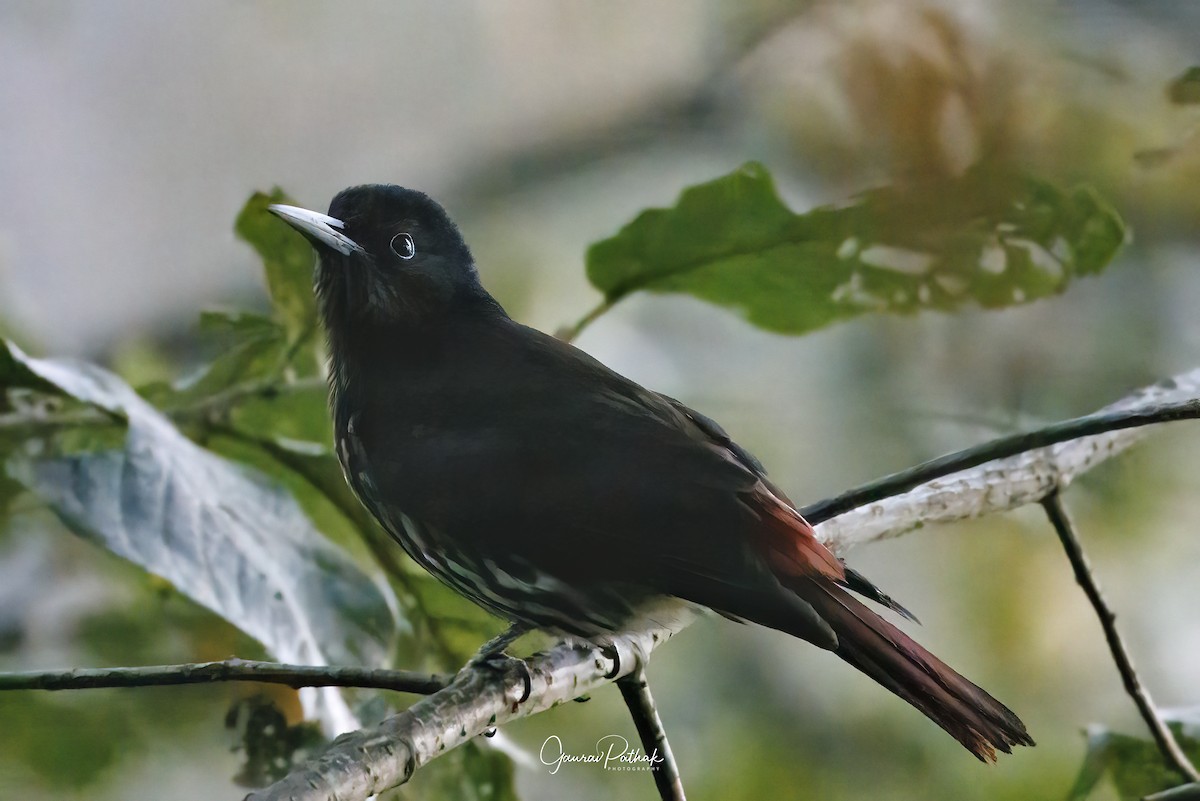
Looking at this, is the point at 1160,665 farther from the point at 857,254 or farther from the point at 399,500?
the point at 399,500

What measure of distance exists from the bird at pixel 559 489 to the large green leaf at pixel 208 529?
16cm

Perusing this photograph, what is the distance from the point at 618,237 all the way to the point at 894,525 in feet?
0.92

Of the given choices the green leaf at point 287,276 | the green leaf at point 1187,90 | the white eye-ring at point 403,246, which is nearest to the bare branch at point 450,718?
the white eye-ring at point 403,246

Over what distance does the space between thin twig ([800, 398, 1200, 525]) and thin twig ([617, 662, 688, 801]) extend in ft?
0.49

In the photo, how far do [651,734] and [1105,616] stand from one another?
35 centimetres

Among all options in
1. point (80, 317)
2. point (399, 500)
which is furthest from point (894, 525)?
point (80, 317)

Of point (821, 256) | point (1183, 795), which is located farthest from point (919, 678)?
point (821, 256)

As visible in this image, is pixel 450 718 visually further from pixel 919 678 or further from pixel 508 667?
pixel 919 678

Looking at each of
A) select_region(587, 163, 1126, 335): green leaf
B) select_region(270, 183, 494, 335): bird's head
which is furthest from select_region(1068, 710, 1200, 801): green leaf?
select_region(270, 183, 494, 335): bird's head

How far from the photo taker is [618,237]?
0.84 m

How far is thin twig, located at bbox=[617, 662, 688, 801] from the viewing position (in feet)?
2.10

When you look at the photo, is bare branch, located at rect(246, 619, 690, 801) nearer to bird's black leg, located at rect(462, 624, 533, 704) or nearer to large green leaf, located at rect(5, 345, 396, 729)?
bird's black leg, located at rect(462, 624, 533, 704)

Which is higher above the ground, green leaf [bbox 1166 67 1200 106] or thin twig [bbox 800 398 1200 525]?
green leaf [bbox 1166 67 1200 106]

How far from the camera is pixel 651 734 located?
642 millimetres
